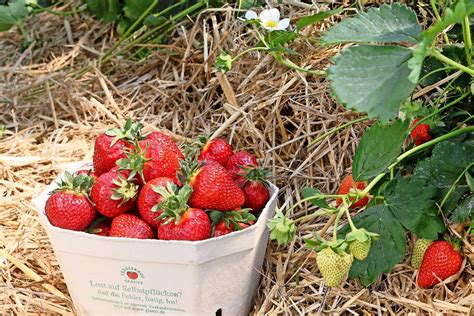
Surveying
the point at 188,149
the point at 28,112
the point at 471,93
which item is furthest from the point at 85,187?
the point at 28,112

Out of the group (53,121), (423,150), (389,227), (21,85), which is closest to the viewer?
(389,227)

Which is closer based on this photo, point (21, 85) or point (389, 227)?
point (389, 227)

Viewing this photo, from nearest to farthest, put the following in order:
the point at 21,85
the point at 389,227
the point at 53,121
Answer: the point at 389,227
the point at 53,121
the point at 21,85

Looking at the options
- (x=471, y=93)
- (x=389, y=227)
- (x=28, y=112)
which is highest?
(x=471, y=93)

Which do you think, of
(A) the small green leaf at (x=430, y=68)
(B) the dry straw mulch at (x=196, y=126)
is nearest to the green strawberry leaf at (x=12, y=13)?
(B) the dry straw mulch at (x=196, y=126)

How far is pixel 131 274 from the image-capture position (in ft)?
4.32

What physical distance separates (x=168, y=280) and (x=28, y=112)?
37.7 inches

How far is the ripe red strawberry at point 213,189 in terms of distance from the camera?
4.21 ft

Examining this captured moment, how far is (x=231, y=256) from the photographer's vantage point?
1313mm

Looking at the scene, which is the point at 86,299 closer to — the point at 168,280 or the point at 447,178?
the point at 168,280

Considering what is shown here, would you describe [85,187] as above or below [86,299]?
above

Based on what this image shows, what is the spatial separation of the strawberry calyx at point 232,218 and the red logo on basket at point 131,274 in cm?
14

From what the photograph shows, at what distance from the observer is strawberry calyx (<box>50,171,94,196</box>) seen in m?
1.34

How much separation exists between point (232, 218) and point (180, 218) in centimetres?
10
